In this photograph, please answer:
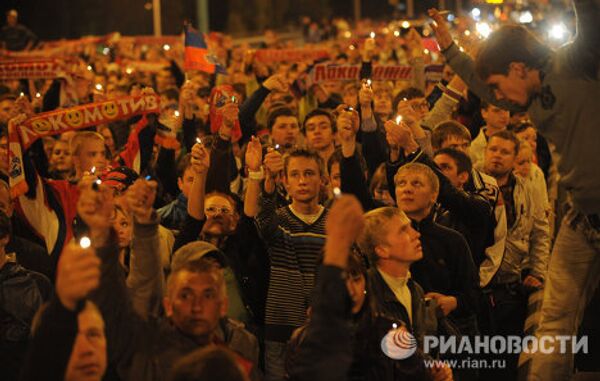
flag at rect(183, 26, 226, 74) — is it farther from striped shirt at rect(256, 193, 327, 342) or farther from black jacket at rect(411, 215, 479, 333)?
black jacket at rect(411, 215, 479, 333)

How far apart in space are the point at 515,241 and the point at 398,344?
11.1 feet

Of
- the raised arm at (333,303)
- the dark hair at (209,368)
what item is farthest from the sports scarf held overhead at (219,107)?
the dark hair at (209,368)

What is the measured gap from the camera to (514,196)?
7.80m

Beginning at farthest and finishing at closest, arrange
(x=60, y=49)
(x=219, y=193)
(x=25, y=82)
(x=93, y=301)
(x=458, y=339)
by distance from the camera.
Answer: (x=60, y=49)
(x=25, y=82)
(x=219, y=193)
(x=458, y=339)
(x=93, y=301)

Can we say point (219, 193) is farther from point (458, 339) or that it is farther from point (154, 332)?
point (154, 332)

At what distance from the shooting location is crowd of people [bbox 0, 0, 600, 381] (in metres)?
3.90

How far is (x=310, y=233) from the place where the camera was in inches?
242

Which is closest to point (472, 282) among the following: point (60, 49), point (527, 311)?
point (527, 311)

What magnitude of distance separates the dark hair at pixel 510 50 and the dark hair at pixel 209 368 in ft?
6.72

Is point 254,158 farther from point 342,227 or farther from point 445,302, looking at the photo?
point 342,227

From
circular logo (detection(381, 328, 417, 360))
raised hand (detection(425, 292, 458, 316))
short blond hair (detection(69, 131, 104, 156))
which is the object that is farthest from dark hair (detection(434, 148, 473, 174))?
short blond hair (detection(69, 131, 104, 156))

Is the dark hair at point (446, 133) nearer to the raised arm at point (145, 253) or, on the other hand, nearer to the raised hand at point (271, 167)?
the raised hand at point (271, 167)

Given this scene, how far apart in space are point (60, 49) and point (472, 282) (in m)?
16.3

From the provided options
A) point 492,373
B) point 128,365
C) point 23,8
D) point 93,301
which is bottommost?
point 492,373
